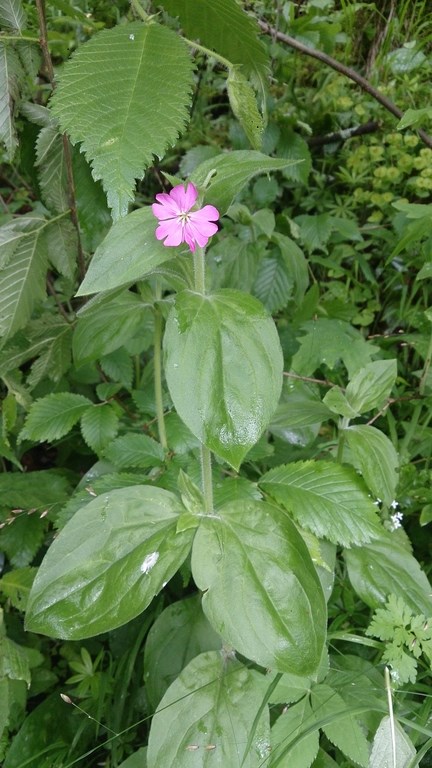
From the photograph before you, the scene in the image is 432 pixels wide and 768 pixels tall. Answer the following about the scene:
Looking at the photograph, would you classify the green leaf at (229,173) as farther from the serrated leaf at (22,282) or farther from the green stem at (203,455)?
the serrated leaf at (22,282)

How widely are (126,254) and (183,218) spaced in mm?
105

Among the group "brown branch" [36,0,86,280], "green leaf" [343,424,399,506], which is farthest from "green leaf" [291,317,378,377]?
"brown branch" [36,0,86,280]

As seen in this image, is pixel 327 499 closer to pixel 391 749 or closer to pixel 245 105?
pixel 391 749

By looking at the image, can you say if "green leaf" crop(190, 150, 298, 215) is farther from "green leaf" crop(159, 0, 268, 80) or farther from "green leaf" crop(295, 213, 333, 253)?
"green leaf" crop(295, 213, 333, 253)

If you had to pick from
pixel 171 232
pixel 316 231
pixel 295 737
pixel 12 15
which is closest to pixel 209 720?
pixel 295 737

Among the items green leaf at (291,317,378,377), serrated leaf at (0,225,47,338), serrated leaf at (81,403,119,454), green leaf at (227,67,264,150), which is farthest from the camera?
green leaf at (291,317,378,377)

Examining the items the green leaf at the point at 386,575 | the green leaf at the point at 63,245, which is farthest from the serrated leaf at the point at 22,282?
the green leaf at the point at 386,575

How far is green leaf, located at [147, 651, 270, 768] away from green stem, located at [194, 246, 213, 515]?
326 millimetres

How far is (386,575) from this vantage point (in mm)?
1375

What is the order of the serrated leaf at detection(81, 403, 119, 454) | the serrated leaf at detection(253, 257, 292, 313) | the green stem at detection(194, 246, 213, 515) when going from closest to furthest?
the green stem at detection(194, 246, 213, 515) < the serrated leaf at detection(81, 403, 119, 454) < the serrated leaf at detection(253, 257, 292, 313)

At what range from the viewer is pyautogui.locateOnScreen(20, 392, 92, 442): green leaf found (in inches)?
59.3

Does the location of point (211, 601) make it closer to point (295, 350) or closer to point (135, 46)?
point (135, 46)

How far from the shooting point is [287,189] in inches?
107

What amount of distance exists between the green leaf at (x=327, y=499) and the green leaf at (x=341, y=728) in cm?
30
